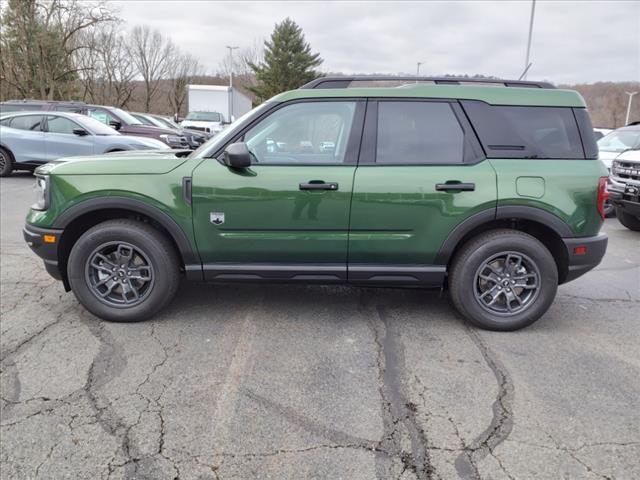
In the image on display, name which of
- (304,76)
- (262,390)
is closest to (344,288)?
(262,390)

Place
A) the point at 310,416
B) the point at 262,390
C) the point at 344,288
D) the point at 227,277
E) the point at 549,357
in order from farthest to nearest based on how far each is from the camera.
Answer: the point at 344,288 < the point at 227,277 < the point at 549,357 < the point at 262,390 < the point at 310,416

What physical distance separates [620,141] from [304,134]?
9.20 meters

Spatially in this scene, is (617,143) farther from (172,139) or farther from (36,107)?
(36,107)

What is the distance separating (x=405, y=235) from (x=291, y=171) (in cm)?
98

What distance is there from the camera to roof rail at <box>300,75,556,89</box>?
365cm

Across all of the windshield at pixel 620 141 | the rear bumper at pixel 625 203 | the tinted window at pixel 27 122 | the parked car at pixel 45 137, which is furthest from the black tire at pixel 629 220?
the tinted window at pixel 27 122

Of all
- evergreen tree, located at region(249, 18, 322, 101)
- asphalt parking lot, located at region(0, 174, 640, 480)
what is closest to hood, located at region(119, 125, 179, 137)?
asphalt parking lot, located at region(0, 174, 640, 480)

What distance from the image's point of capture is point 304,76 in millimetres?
45500

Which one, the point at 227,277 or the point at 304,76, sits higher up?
the point at 304,76

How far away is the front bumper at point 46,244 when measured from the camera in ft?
11.6

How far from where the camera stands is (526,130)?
3.54 meters

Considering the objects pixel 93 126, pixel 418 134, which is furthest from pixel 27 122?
pixel 418 134

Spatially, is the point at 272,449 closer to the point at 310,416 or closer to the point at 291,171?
the point at 310,416

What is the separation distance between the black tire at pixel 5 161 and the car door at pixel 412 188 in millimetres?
10692
